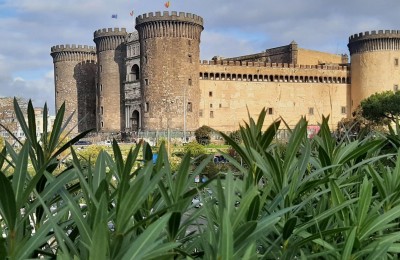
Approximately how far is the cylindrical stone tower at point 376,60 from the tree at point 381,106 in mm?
2394

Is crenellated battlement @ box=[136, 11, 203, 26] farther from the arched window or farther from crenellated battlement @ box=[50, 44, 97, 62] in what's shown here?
crenellated battlement @ box=[50, 44, 97, 62]

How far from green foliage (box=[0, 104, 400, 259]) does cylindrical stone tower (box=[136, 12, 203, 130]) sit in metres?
34.9

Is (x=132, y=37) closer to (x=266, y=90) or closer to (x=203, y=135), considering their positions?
(x=203, y=135)

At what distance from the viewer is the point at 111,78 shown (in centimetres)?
4200

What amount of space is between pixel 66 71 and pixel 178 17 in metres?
12.7

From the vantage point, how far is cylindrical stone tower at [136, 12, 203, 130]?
37.4m

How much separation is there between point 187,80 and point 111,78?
7.20m

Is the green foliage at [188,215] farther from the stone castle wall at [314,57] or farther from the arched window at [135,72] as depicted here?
the stone castle wall at [314,57]

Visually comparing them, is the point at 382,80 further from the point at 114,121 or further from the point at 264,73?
the point at 114,121

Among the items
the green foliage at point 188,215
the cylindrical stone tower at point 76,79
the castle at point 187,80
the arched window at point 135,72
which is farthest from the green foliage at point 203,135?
the green foliage at point 188,215

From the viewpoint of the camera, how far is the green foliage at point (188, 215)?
1.43 meters

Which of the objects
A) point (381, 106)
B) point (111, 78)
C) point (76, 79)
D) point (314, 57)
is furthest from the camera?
point (314, 57)

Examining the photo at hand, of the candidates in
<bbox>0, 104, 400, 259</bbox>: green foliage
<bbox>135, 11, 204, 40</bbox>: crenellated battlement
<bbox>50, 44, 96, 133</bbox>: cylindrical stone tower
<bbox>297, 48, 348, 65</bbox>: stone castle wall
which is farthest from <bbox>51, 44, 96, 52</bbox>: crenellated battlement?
<bbox>0, 104, 400, 259</bbox>: green foliage

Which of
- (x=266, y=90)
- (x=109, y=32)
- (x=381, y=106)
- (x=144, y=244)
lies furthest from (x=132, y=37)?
(x=144, y=244)
